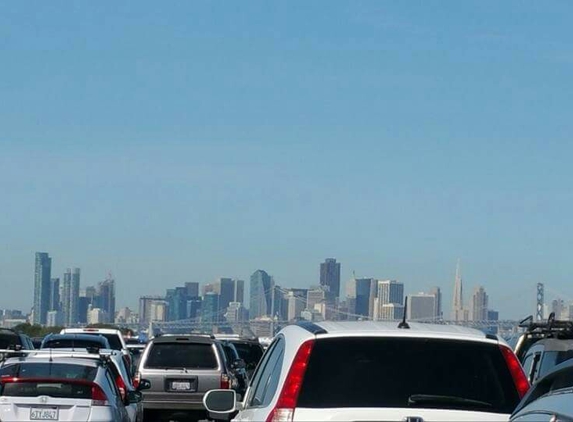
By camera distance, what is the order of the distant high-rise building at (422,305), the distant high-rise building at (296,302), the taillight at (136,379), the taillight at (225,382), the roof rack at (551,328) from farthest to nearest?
the distant high-rise building at (296,302) < the distant high-rise building at (422,305) < the taillight at (225,382) < the taillight at (136,379) < the roof rack at (551,328)

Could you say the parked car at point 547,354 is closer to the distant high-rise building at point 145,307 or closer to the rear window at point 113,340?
the rear window at point 113,340

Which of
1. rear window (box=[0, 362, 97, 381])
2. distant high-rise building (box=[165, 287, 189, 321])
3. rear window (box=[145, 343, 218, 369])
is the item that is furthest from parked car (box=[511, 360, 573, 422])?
distant high-rise building (box=[165, 287, 189, 321])

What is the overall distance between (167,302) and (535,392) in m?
143

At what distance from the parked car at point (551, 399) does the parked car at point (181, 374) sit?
1973cm

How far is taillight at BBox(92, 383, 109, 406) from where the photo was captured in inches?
631

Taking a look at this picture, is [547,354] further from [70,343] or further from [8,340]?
[8,340]

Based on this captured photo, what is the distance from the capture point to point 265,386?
9.25 metres

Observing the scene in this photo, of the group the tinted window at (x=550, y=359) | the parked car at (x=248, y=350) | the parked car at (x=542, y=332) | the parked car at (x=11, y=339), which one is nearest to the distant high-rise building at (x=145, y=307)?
the parked car at (x=248, y=350)

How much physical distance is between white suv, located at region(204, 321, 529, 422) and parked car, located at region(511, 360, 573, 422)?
2.07 metres

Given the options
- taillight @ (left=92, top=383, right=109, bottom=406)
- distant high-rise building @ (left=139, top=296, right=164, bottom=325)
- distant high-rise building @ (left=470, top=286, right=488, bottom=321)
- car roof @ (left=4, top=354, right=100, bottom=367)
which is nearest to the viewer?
taillight @ (left=92, top=383, right=109, bottom=406)

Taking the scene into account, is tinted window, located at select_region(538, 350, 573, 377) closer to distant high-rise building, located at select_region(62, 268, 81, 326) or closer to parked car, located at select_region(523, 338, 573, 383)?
parked car, located at select_region(523, 338, 573, 383)

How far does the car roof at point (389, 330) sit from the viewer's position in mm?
8609

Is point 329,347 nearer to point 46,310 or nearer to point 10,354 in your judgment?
point 10,354

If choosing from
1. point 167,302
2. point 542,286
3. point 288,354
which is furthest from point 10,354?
point 167,302
